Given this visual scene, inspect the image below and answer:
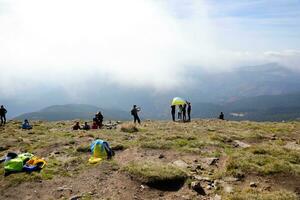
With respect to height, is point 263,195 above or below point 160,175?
below

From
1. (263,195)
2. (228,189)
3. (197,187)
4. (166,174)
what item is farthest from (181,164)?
(263,195)

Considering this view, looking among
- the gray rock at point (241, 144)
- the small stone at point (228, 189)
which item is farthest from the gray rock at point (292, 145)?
the small stone at point (228, 189)

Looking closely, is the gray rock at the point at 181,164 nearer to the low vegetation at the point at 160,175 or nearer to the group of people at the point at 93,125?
the low vegetation at the point at 160,175

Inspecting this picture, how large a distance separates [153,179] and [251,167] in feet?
18.5

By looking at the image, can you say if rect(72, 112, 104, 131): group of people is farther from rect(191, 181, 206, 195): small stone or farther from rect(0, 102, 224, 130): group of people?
rect(191, 181, 206, 195): small stone

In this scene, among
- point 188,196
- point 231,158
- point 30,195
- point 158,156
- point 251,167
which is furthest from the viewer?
point 158,156

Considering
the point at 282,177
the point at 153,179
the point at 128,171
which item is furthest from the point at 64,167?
the point at 282,177

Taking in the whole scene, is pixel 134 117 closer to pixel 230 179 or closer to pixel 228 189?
pixel 230 179

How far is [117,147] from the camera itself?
94.0 ft

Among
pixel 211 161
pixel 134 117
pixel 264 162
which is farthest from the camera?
pixel 134 117

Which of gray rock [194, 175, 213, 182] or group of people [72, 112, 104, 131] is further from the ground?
group of people [72, 112, 104, 131]

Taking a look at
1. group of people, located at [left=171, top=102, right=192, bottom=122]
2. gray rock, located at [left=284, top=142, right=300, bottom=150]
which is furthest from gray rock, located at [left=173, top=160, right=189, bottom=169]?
group of people, located at [left=171, top=102, right=192, bottom=122]

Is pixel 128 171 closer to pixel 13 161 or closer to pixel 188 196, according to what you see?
pixel 188 196

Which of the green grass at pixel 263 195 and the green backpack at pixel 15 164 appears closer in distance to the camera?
the green grass at pixel 263 195
